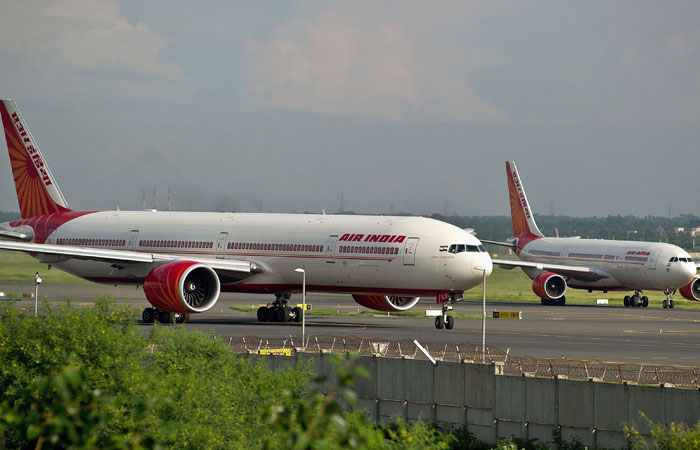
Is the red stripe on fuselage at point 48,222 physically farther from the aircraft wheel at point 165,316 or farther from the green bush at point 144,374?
the green bush at point 144,374

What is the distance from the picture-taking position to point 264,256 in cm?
5981

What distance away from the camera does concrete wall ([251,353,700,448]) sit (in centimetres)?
3734

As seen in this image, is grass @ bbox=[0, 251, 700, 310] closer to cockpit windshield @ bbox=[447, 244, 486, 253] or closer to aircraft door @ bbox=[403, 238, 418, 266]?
cockpit windshield @ bbox=[447, 244, 486, 253]

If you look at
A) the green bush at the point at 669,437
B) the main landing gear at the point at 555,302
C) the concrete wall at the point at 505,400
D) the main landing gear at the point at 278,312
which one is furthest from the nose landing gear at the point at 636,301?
the green bush at the point at 669,437

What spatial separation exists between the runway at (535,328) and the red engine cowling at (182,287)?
1.56 meters

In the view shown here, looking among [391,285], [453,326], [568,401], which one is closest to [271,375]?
[568,401]

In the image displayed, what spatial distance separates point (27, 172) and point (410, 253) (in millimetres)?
28810

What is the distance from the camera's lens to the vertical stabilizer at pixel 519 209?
108 metres

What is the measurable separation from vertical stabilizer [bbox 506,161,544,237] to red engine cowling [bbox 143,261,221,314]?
2177 inches

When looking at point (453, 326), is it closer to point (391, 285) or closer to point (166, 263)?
point (391, 285)

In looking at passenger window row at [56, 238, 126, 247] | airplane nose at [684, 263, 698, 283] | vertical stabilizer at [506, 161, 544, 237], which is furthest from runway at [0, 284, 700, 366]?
vertical stabilizer at [506, 161, 544, 237]

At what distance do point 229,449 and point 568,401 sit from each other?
12906mm

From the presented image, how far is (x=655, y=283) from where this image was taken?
3378 inches

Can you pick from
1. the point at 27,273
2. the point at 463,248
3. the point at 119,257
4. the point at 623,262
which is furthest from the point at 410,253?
the point at 27,273
